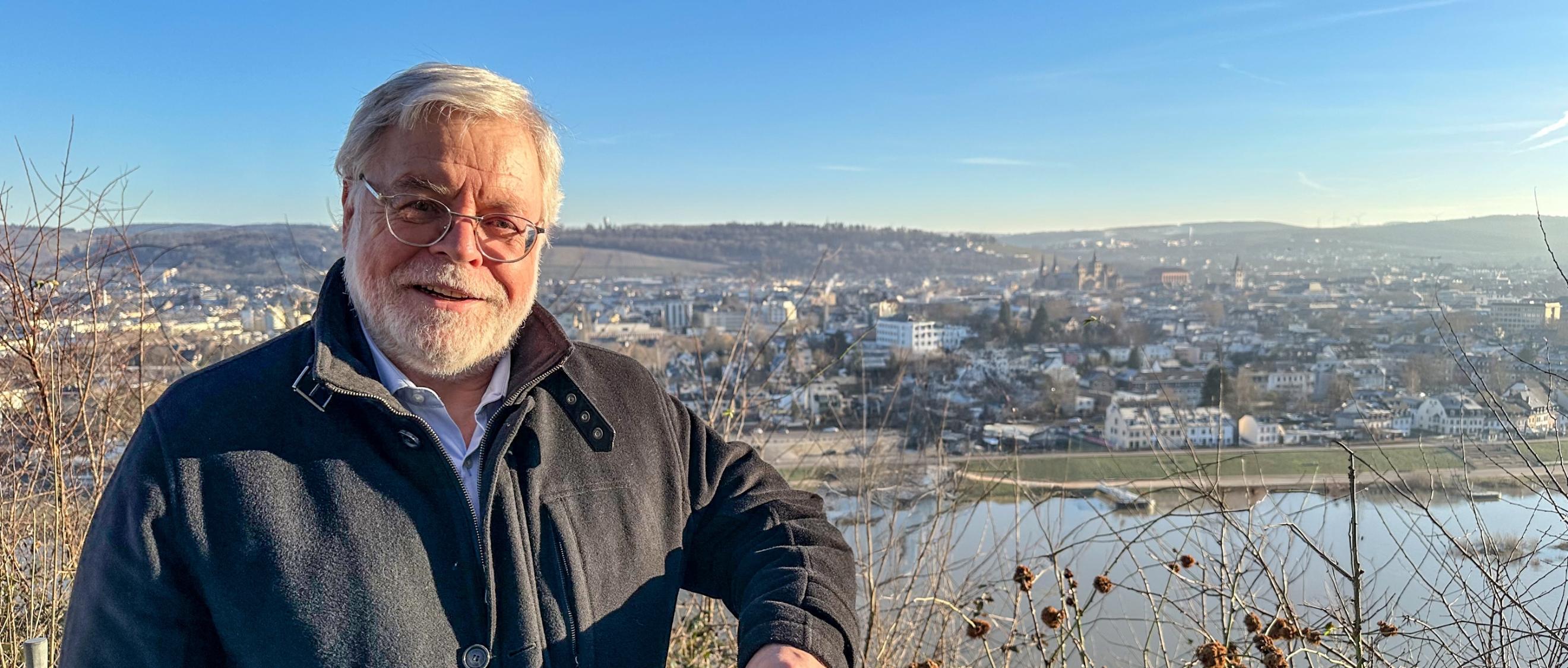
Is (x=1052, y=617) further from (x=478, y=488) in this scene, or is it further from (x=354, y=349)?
(x=354, y=349)

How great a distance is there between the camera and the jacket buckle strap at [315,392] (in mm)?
1100

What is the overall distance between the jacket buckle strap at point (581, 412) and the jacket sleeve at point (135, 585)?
483 millimetres

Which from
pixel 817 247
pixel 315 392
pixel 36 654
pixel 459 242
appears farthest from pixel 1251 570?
pixel 817 247

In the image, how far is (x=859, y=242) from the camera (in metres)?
17.0

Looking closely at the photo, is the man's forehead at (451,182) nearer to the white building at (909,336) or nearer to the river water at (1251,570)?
A: the river water at (1251,570)

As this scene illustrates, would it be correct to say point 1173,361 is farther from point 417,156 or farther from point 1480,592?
point 417,156

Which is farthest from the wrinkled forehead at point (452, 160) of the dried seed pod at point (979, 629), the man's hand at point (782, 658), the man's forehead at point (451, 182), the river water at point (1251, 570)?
the river water at point (1251, 570)

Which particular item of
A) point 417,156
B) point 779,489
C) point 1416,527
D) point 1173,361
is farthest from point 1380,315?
point 417,156

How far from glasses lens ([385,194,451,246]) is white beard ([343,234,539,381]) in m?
0.03

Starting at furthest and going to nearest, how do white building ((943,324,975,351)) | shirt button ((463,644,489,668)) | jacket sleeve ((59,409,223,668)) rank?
1. white building ((943,324,975,351))
2. shirt button ((463,644,489,668))
3. jacket sleeve ((59,409,223,668))

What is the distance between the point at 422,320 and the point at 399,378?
0.30 ft

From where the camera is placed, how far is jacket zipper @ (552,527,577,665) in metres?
1.17

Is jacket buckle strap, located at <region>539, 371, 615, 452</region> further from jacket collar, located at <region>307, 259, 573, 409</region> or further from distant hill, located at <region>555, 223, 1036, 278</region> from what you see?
distant hill, located at <region>555, 223, 1036, 278</region>

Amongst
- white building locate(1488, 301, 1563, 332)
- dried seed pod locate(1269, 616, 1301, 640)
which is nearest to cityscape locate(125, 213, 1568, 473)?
white building locate(1488, 301, 1563, 332)
